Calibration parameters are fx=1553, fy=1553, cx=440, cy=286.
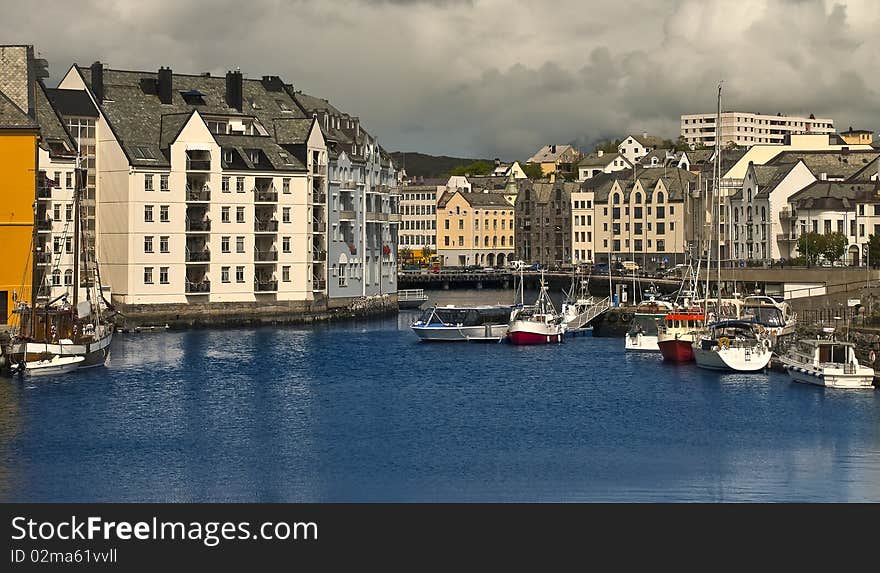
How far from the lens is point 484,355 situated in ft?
277

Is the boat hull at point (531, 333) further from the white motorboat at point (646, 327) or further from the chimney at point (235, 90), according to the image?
the chimney at point (235, 90)

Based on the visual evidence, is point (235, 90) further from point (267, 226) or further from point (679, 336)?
point (679, 336)

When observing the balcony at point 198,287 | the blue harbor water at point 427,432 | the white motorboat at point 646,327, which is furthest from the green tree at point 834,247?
the balcony at point 198,287

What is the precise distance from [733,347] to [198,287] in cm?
4265

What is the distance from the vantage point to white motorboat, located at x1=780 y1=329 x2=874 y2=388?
205 feet

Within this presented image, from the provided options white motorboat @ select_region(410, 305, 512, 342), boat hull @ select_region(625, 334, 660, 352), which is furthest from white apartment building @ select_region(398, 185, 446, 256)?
boat hull @ select_region(625, 334, 660, 352)

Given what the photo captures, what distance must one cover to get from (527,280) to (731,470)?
114m

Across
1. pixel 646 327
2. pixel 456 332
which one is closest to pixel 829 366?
pixel 646 327

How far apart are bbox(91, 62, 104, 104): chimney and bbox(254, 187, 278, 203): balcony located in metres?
12.0

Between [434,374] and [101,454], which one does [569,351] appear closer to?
[434,374]

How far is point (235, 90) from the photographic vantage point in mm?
111000

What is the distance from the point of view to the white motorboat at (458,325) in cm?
9212
